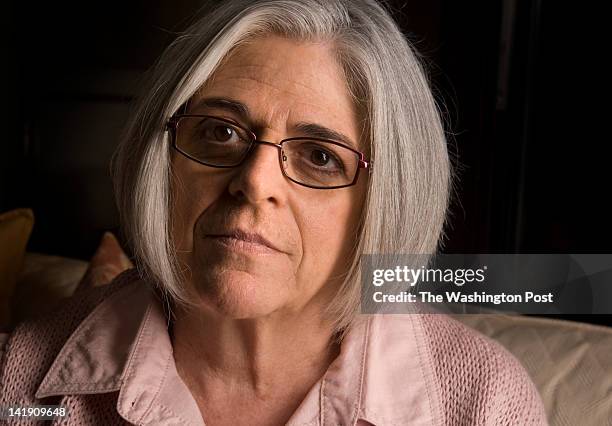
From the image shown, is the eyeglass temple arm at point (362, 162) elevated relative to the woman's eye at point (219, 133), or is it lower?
lower

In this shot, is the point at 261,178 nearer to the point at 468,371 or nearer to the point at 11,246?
the point at 468,371

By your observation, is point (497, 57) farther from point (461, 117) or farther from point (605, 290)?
point (605, 290)

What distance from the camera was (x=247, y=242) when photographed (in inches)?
37.2

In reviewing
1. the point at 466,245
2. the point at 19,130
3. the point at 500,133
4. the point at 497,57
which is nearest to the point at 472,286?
the point at 466,245

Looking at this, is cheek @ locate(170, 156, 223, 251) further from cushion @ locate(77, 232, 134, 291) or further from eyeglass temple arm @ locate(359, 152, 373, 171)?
cushion @ locate(77, 232, 134, 291)

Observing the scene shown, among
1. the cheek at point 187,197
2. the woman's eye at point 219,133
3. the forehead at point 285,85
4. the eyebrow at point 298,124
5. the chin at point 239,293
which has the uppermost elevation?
the forehead at point 285,85

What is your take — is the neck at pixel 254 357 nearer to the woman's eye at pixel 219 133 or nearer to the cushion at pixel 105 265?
the woman's eye at pixel 219 133

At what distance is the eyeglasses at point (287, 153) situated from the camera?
0.98m

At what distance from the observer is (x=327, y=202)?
39.4 inches

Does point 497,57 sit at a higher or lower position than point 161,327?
higher

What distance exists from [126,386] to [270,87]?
0.46 metres

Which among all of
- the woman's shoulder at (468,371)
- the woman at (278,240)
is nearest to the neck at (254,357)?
the woman at (278,240)

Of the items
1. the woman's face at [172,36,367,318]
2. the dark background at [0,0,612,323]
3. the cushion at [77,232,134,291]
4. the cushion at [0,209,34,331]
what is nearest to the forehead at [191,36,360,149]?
the woman's face at [172,36,367,318]

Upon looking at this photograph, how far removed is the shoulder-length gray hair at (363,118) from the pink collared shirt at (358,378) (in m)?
0.07
